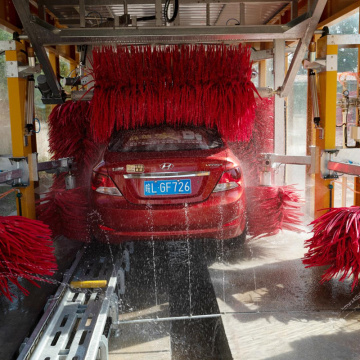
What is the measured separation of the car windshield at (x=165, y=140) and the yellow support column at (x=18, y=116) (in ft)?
3.71

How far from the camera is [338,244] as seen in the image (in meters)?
3.39

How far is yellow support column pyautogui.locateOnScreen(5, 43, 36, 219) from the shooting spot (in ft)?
15.8

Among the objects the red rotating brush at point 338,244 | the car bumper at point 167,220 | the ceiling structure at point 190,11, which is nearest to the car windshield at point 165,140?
the car bumper at point 167,220

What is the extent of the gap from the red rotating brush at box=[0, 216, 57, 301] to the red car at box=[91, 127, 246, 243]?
2.03 ft

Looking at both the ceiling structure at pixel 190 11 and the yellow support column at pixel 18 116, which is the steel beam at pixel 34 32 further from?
the ceiling structure at pixel 190 11

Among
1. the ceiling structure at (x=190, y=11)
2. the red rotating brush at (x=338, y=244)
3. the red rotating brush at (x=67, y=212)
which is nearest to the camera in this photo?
the red rotating brush at (x=338, y=244)

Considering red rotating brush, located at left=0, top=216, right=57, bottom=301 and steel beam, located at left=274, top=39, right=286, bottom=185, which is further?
steel beam, located at left=274, top=39, right=286, bottom=185

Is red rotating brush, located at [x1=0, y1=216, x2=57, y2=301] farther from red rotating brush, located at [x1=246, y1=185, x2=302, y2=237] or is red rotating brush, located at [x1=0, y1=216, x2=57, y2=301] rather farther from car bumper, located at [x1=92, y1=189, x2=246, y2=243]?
red rotating brush, located at [x1=246, y1=185, x2=302, y2=237]

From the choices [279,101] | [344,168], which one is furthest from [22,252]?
[279,101]

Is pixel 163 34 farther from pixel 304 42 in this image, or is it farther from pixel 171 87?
pixel 304 42

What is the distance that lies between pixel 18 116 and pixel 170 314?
2785 millimetres

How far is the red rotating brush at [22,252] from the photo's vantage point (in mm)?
3324

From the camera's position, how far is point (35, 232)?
366 centimetres

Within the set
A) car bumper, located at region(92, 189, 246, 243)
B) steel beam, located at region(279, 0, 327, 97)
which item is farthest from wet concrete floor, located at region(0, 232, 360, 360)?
steel beam, located at region(279, 0, 327, 97)
